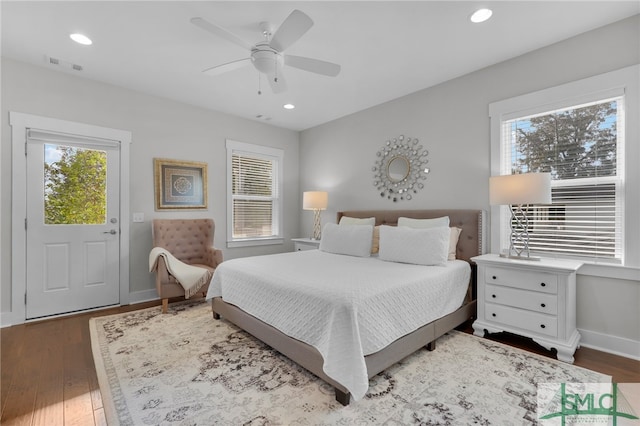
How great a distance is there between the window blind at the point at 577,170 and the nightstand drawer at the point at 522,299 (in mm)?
612

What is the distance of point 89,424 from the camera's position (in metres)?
1.58

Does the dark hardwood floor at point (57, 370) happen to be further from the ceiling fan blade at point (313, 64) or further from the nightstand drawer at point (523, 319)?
the ceiling fan blade at point (313, 64)

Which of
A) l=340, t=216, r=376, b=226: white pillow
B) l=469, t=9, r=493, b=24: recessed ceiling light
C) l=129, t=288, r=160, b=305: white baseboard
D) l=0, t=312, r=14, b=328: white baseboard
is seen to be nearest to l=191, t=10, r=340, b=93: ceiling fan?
l=469, t=9, r=493, b=24: recessed ceiling light

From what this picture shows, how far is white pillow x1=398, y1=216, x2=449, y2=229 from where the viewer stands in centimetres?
314

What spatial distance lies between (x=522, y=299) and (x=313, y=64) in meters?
2.57

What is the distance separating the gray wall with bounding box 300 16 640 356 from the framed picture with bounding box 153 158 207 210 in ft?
6.21

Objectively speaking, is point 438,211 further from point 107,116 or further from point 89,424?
point 107,116

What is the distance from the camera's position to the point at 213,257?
12.6 ft

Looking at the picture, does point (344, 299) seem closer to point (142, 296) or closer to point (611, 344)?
point (611, 344)

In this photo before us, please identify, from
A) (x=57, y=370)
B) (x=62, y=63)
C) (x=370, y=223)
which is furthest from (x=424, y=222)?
(x=62, y=63)

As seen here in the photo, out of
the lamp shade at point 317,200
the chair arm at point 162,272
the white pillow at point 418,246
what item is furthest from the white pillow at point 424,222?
the chair arm at point 162,272

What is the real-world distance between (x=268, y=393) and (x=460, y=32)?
311cm

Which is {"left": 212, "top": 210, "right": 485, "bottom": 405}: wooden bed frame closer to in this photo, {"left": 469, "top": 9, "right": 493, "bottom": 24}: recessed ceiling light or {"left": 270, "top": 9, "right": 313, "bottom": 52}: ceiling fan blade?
{"left": 469, "top": 9, "right": 493, "bottom": 24}: recessed ceiling light

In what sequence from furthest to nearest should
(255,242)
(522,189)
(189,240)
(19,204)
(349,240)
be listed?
(255,242)
(189,240)
(349,240)
(19,204)
(522,189)
